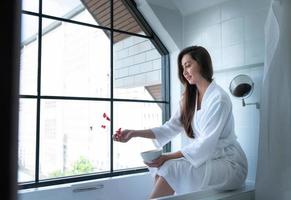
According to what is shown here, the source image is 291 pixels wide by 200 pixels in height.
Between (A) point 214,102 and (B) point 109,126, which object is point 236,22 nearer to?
(A) point 214,102

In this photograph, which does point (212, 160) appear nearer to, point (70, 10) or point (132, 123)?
point (132, 123)

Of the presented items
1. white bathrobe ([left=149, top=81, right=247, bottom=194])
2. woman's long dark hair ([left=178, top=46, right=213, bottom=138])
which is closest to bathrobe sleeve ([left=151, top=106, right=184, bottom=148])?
woman's long dark hair ([left=178, top=46, right=213, bottom=138])

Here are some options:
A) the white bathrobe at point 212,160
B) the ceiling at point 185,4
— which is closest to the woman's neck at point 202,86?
the white bathrobe at point 212,160

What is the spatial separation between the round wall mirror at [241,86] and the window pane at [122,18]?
0.96 meters

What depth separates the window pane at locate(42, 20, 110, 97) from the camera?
198 centimetres

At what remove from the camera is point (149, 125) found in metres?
2.56

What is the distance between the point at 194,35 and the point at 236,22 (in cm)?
41

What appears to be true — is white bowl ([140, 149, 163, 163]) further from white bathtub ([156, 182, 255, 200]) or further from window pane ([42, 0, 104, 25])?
window pane ([42, 0, 104, 25])

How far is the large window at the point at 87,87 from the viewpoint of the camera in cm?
→ 191

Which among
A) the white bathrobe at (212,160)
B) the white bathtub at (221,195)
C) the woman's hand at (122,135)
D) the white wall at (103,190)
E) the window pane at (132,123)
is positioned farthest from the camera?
the window pane at (132,123)

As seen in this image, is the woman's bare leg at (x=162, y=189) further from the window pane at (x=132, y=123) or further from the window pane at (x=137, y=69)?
the window pane at (x=137, y=69)

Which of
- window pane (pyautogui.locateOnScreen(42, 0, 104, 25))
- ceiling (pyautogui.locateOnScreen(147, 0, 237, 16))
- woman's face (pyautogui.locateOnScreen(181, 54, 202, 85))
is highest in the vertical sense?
ceiling (pyautogui.locateOnScreen(147, 0, 237, 16))

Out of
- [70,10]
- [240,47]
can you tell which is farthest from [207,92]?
[70,10]

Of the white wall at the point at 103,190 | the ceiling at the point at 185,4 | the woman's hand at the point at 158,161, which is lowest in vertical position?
the white wall at the point at 103,190
